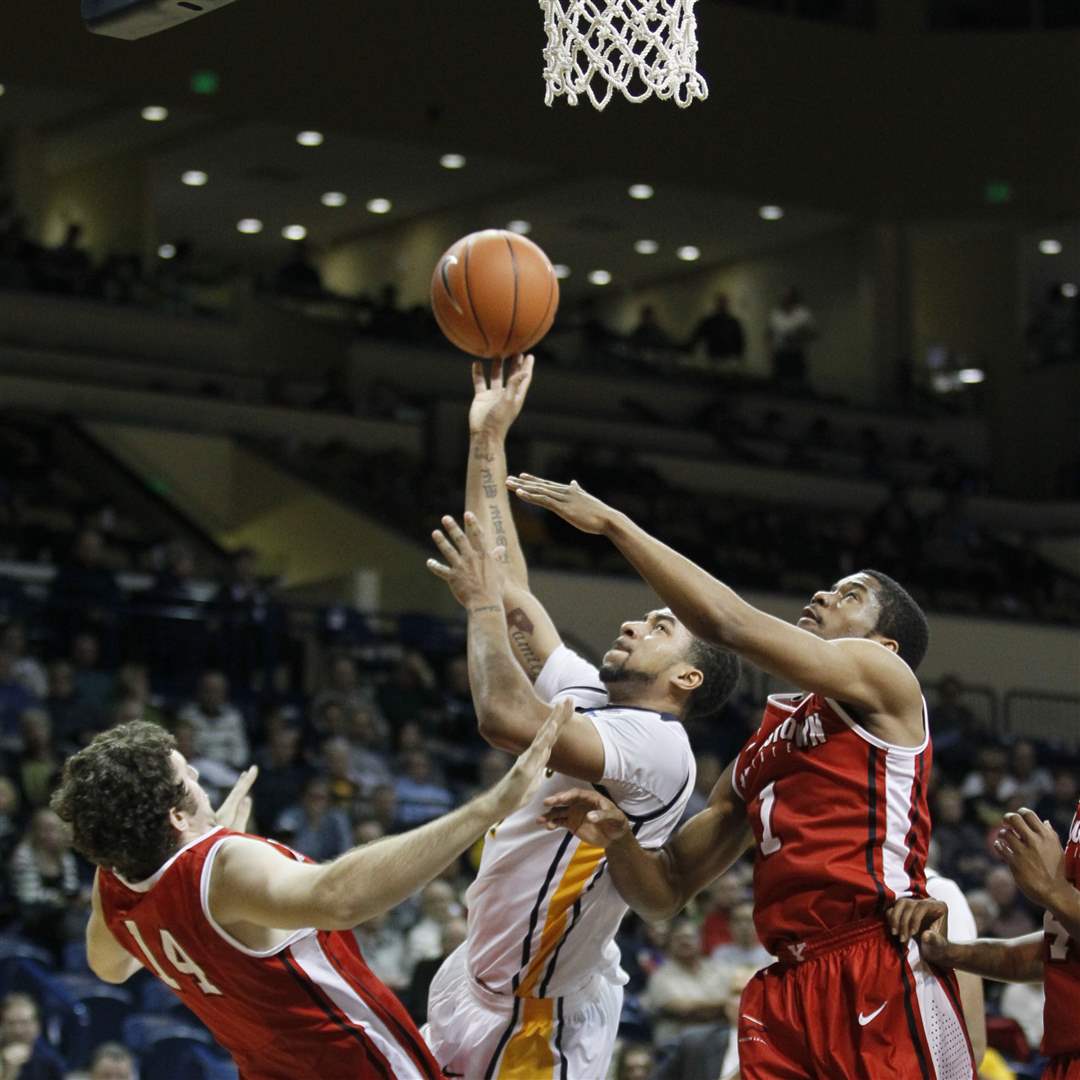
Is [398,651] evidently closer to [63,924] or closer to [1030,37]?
[63,924]

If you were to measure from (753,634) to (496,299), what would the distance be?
5.55 feet

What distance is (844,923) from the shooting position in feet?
14.2

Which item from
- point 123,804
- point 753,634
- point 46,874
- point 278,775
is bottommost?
point 46,874

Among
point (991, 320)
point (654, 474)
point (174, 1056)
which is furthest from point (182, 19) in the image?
point (991, 320)

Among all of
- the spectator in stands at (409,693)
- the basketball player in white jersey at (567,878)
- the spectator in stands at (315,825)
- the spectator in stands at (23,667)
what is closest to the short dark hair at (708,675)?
the basketball player in white jersey at (567,878)

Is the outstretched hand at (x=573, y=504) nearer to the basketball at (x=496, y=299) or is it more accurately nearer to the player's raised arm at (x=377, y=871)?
the player's raised arm at (x=377, y=871)

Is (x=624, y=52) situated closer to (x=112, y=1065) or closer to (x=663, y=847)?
(x=663, y=847)

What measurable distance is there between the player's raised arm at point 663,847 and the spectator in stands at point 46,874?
4749 mm

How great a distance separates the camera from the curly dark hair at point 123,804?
3.93m

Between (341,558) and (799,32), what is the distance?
7665 mm

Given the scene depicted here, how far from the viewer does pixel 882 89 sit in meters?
21.2

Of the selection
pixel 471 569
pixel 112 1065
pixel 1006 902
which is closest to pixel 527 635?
pixel 471 569

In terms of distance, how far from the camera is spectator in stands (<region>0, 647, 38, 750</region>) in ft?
35.6

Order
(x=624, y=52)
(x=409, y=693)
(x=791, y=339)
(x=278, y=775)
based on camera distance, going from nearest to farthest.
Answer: (x=624, y=52), (x=278, y=775), (x=409, y=693), (x=791, y=339)
